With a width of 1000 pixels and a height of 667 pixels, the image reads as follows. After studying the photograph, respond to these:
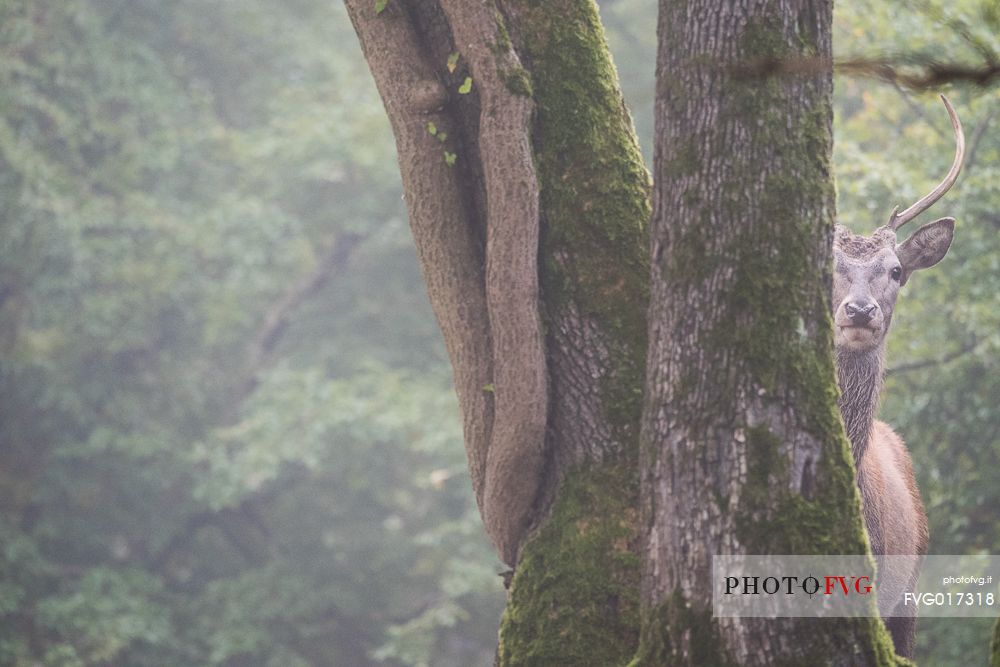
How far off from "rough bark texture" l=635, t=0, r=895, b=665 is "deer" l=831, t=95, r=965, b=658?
146cm

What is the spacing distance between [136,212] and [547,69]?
9.52 meters

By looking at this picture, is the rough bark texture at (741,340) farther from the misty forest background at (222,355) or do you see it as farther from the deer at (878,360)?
the misty forest background at (222,355)

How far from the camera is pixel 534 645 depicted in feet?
11.1

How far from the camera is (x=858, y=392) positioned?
4.48 metres

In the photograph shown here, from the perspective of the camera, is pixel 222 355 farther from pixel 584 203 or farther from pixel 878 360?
pixel 584 203

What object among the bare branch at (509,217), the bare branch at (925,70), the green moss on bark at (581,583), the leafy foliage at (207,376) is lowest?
the green moss on bark at (581,583)

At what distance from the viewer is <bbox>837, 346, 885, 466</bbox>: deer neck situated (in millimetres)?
4430

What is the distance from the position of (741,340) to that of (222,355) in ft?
39.5

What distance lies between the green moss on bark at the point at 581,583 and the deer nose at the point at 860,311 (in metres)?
1.40

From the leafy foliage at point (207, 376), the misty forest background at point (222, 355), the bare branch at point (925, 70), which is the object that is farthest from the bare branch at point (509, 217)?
the leafy foliage at point (207, 376)

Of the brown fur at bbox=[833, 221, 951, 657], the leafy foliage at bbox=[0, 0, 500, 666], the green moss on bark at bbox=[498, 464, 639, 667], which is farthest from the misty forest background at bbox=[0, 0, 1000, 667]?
the green moss on bark at bbox=[498, 464, 639, 667]

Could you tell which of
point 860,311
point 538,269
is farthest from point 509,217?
point 860,311

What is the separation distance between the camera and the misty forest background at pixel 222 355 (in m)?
11.3

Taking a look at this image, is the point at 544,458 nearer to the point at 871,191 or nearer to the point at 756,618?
the point at 756,618
